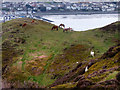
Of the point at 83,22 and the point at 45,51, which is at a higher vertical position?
the point at 45,51

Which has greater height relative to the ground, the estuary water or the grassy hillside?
the grassy hillside

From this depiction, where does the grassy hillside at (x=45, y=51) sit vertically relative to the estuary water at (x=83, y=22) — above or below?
above

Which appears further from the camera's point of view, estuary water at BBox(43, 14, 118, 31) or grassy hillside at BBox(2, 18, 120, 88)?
estuary water at BBox(43, 14, 118, 31)

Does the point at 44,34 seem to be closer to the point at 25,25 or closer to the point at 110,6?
the point at 25,25

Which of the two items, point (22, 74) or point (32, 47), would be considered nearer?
point (22, 74)

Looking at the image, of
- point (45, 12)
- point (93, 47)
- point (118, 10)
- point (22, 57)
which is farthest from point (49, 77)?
point (118, 10)

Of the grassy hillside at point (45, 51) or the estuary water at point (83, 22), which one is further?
the estuary water at point (83, 22)

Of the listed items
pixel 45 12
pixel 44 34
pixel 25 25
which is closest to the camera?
pixel 44 34

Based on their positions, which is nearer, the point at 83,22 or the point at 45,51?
the point at 45,51
